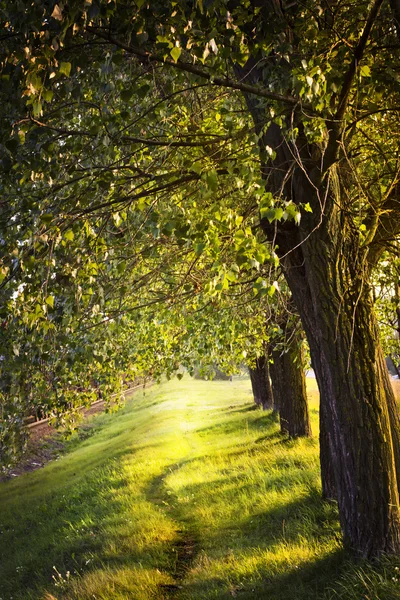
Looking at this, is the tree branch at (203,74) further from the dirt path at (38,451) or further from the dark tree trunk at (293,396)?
the dirt path at (38,451)

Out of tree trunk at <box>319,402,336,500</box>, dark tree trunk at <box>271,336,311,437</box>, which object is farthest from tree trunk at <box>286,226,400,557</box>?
dark tree trunk at <box>271,336,311,437</box>

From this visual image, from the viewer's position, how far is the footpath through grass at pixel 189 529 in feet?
24.9

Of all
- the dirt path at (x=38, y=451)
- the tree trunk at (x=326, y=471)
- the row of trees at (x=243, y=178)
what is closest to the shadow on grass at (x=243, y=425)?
the dirt path at (x=38, y=451)

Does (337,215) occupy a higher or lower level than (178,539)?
higher

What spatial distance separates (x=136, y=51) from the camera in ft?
16.3

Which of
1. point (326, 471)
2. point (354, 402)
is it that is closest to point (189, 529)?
point (326, 471)

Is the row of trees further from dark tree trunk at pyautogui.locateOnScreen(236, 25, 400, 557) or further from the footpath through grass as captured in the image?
the footpath through grass

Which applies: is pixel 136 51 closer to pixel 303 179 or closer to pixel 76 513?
pixel 303 179

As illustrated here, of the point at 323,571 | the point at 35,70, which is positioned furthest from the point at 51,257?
the point at 323,571

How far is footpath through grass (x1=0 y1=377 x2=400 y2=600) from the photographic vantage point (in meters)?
7.60

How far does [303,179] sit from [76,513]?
13.7 meters

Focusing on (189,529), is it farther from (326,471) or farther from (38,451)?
(38,451)

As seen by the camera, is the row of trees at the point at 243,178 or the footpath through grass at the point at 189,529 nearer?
the row of trees at the point at 243,178

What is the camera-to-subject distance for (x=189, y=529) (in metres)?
11.5
